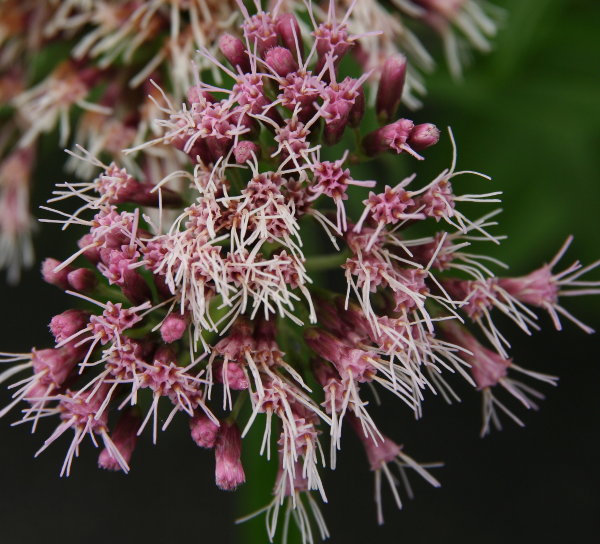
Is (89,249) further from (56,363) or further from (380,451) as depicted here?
(380,451)

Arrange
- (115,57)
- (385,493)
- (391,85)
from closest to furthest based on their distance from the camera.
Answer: (391,85), (115,57), (385,493)

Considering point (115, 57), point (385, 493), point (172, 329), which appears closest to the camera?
point (172, 329)

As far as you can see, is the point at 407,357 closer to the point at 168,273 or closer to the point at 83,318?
the point at 168,273

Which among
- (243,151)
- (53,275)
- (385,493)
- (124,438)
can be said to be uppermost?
(243,151)

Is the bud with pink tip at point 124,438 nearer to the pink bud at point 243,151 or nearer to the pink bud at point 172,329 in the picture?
the pink bud at point 172,329

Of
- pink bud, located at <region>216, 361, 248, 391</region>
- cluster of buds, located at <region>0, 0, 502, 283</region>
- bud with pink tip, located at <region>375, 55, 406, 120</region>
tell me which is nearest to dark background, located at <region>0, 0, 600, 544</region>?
cluster of buds, located at <region>0, 0, 502, 283</region>

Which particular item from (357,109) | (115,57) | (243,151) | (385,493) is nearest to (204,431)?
(243,151)

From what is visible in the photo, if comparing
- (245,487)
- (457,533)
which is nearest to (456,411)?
(457,533)
